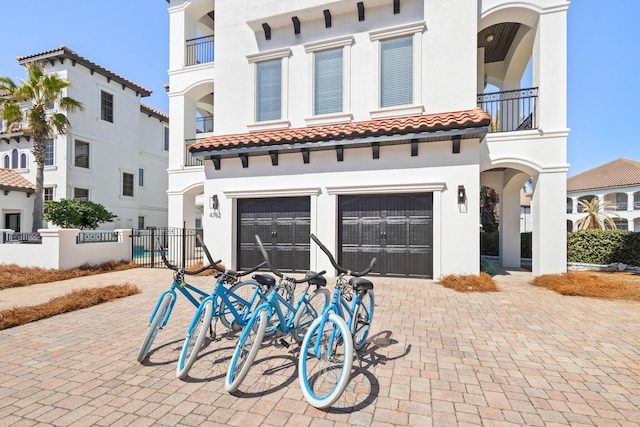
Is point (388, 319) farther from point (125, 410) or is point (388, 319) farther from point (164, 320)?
point (125, 410)

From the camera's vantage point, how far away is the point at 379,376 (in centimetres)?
346

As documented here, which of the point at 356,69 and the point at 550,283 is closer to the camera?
the point at 550,283

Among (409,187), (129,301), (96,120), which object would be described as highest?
(96,120)

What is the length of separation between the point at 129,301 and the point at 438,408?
22.4ft

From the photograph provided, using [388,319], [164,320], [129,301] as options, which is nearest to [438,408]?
[388,319]

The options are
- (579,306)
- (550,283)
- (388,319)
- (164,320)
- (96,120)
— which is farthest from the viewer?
(96,120)

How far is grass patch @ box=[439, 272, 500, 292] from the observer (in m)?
7.73

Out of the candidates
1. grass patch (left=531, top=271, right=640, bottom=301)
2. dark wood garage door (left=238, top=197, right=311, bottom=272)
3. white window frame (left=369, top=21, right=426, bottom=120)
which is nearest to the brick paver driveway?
grass patch (left=531, top=271, right=640, bottom=301)

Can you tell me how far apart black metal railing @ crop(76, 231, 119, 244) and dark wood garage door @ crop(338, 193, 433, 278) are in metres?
9.28

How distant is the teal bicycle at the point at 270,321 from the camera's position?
9.90 feet

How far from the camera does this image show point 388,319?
552 centimetres

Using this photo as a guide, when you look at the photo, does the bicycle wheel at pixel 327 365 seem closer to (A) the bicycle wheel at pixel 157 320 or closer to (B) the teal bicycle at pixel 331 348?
(B) the teal bicycle at pixel 331 348

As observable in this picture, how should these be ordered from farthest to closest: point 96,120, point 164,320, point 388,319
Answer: point 96,120 < point 388,319 < point 164,320

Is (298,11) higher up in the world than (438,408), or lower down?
higher up
